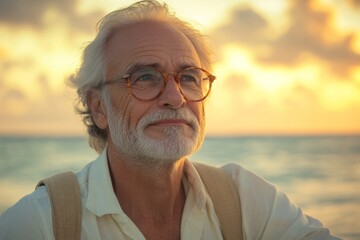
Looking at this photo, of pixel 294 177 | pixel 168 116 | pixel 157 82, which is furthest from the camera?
pixel 294 177

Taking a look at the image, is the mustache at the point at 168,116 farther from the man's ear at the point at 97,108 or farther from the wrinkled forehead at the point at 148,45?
the man's ear at the point at 97,108

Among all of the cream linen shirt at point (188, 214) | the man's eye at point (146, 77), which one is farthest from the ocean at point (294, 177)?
the man's eye at point (146, 77)

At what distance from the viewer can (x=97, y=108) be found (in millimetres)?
3215

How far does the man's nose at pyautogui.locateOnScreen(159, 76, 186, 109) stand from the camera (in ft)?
9.03

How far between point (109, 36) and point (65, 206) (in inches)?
45.5

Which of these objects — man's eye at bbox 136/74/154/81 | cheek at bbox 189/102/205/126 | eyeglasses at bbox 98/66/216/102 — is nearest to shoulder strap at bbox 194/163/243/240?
cheek at bbox 189/102/205/126

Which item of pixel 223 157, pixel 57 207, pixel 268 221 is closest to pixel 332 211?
pixel 268 221

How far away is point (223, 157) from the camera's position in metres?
29.0

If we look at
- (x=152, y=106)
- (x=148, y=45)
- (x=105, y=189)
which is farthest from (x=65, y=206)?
(x=148, y=45)

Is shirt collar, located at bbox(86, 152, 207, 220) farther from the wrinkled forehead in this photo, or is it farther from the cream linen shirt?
the wrinkled forehead

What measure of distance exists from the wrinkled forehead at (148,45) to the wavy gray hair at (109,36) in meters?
0.05

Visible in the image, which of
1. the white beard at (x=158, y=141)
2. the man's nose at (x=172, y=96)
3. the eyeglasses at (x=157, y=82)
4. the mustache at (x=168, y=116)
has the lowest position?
the white beard at (x=158, y=141)

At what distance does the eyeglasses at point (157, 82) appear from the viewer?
284 centimetres

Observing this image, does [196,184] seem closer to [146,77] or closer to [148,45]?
[146,77]
